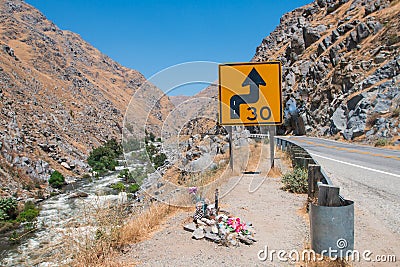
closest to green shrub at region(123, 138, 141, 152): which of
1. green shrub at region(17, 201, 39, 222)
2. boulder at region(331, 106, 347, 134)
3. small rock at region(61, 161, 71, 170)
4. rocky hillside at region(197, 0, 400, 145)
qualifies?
rocky hillside at region(197, 0, 400, 145)

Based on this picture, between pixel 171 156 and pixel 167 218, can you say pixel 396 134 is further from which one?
pixel 167 218

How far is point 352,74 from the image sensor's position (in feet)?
107

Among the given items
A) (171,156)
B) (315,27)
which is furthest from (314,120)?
(171,156)

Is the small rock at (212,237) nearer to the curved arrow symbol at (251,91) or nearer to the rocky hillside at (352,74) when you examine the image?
the curved arrow symbol at (251,91)

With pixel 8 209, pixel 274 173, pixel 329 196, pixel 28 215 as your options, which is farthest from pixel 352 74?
pixel 8 209

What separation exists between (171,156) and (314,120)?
33968 millimetres

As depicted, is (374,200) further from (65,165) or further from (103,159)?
(103,159)

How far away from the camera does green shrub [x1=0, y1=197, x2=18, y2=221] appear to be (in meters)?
25.0

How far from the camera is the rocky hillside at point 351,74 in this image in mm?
25255

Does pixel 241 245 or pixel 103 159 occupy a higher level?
pixel 241 245

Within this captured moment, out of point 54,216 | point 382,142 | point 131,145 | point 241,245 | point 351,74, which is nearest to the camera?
point 241,245

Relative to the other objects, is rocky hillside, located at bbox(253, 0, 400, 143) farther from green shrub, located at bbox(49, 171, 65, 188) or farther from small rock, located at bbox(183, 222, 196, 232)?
green shrub, located at bbox(49, 171, 65, 188)
